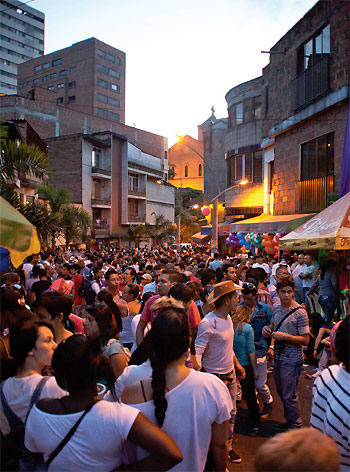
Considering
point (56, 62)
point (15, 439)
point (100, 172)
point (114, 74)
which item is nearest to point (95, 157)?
point (100, 172)

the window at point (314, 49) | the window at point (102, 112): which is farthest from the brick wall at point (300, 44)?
the window at point (102, 112)

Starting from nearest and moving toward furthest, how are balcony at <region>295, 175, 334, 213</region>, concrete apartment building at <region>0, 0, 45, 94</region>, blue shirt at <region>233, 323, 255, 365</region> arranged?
blue shirt at <region>233, 323, 255, 365</region>, balcony at <region>295, 175, 334, 213</region>, concrete apartment building at <region>0, 0, 45, 94</region>

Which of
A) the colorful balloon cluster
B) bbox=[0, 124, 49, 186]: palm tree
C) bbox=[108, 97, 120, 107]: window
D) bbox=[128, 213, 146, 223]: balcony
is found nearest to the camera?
bbox=[0, 124, 49, 186]: palm tree

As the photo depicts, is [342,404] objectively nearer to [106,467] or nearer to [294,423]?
[106,467]

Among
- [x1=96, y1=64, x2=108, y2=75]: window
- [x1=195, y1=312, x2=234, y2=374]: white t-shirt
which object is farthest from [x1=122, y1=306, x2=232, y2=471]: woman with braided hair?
[x1=96, y1=64, x2=108, y2=75]: window

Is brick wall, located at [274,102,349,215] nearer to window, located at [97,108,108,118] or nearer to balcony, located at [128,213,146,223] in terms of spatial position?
balcony, located at [128,213,146,223]

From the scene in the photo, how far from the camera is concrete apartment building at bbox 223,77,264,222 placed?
23.3 metres

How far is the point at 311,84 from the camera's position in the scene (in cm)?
1367

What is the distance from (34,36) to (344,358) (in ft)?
329

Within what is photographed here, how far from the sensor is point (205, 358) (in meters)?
4.05

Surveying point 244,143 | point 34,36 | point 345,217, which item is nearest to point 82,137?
point 244,143

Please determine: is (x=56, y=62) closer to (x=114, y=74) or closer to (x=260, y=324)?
(x=114, y=74)

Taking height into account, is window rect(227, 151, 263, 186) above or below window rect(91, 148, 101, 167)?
below

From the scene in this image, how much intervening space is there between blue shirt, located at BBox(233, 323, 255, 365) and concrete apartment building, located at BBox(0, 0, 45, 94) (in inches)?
3363
